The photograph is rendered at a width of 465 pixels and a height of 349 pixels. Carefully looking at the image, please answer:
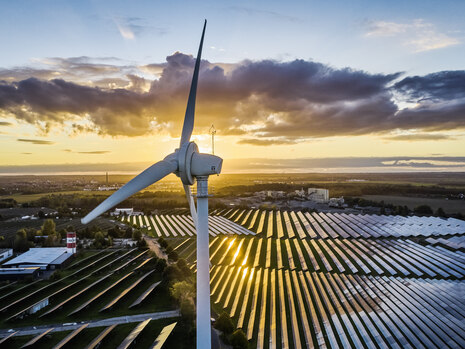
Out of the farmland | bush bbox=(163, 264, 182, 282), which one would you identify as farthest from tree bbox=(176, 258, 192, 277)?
the farmland

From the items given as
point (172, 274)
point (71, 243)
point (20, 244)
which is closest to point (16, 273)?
point (71, 243)

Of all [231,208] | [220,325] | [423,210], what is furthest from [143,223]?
[423,210]

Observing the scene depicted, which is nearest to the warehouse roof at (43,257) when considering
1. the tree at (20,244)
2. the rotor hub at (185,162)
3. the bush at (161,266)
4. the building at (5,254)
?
the building at (5,254)

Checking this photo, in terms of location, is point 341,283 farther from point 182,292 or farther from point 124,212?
point 124,212

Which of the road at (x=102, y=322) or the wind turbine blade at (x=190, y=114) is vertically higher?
the wind turbine blade at (x=190, y=114)

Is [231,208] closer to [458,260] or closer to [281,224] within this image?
[281,224]

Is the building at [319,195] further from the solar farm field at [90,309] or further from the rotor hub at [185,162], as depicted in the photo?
the rotor hub at [185,162]
